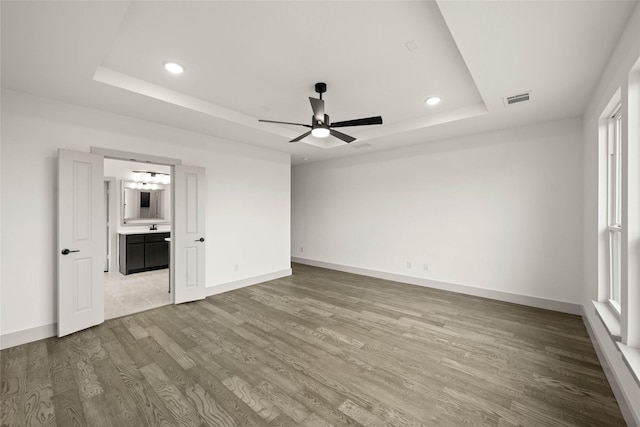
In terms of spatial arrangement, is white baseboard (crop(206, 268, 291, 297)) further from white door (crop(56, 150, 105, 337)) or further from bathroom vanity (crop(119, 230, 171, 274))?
bathroom vanity (crop(119, 230, 171, 274))

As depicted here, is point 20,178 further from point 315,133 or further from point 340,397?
point 340,397

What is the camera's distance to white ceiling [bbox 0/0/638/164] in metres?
1.86

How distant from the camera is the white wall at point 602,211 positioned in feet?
5.90

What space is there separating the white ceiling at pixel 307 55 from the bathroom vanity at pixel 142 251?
3.19 m

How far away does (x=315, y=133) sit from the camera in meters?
3.03

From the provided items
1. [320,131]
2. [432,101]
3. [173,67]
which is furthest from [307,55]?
[432,101]

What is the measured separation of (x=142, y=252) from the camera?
5879 millimetres

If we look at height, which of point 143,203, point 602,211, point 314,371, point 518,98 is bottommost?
point 314,371

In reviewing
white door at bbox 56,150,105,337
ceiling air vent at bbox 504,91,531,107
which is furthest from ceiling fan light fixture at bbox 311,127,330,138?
white door at bbox 56,150,105,337

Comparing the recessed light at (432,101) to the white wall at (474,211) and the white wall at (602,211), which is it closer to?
the white wall at (474,211)

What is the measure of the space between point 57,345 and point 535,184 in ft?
20.7

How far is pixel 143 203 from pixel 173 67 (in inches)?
190

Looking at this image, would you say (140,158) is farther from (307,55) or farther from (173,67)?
(307,55)

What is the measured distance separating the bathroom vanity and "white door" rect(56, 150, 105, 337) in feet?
8.57
